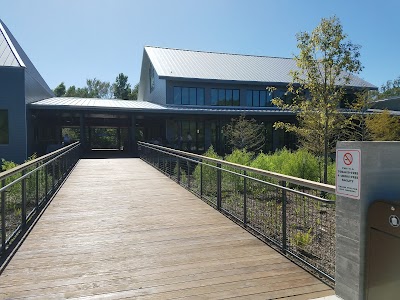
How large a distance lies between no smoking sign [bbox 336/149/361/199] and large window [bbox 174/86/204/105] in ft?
77.1

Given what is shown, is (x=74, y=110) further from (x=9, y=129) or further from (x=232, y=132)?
(x=232, y=132)

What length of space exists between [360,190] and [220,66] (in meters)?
27.4

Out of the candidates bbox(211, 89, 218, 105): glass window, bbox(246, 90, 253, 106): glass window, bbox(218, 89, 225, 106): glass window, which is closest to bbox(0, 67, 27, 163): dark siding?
bbox(211, 89, 218, 105): glass window

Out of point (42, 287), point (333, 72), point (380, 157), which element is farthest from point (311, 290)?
point (333, 72)

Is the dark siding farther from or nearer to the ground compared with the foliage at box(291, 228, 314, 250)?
farther from the ground

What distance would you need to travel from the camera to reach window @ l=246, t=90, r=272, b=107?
2769 cm

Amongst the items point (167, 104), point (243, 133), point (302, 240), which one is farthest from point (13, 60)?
point (302, 240)

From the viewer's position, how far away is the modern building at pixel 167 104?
17.7m

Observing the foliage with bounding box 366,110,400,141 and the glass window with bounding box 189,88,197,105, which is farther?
the glass window with bounding box 189,88,197,105

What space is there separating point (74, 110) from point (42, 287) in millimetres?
18513

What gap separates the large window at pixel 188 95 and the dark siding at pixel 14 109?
11177 mm

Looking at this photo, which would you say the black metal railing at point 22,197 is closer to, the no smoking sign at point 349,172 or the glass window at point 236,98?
the no smoking sign at point 349,172

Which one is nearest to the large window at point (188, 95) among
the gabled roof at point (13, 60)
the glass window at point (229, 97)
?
the glass window at point (229, 97)

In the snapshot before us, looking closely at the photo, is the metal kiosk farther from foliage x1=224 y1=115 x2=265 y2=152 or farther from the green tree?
the green tree
